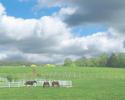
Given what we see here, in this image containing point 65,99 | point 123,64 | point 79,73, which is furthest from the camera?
point 123,64

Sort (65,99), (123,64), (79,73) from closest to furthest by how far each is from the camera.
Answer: (65,99), (79,73), (123,64)

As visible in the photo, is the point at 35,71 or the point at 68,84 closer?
the point at 68,84

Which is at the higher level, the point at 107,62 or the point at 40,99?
the point at 107,62

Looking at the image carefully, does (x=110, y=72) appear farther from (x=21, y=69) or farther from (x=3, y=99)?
(x=3, y=99)

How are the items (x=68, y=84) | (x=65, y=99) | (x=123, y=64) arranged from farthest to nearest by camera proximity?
(x=123, y=64) → (x=68, y=84) → (x=65, y=99)

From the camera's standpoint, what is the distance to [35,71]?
12631 centimetres

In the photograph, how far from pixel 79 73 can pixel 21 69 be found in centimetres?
2010

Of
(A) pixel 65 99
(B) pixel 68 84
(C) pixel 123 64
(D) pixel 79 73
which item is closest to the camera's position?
(A) pixel 65 99

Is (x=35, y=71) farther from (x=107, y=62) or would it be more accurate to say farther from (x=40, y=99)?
(x=40, y=99)

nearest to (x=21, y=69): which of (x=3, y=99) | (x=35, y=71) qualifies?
(x=35, y=71)

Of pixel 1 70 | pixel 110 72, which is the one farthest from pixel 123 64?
pixel 1 70

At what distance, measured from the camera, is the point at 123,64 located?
191 m

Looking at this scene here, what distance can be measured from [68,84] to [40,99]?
27.3 metres

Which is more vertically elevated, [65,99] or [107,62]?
[107,62]
